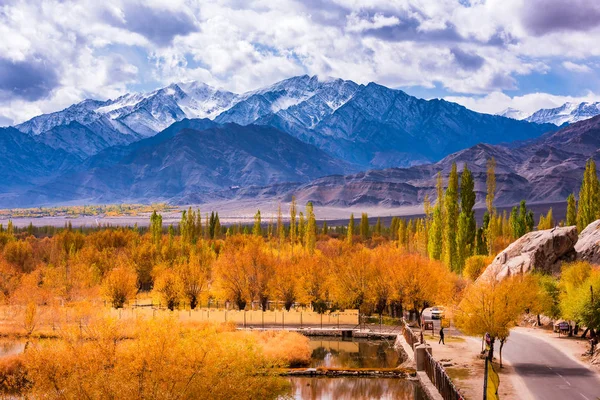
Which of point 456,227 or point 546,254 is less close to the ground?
point 456,227

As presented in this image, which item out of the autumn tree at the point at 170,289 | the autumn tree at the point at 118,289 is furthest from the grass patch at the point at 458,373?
the autumn tree at the point at 118,289

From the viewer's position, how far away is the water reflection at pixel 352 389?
5028 centimetres

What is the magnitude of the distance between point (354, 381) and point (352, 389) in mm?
2556

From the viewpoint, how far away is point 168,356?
1417 inches

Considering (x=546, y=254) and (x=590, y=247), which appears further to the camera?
(x=590, y=247)

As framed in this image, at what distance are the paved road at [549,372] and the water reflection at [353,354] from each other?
36.3 feet

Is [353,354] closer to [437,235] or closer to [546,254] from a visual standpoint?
[546,254]

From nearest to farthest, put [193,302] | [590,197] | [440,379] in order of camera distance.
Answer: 1. [440,379]
2. [193,302]
3. [590,197]

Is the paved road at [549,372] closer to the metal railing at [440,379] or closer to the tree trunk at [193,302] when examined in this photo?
the metal railing at [440,379]

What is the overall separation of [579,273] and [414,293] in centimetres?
1823

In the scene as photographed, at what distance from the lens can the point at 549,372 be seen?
4800cm

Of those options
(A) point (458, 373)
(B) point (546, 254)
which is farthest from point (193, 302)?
(A) point (458, 373)

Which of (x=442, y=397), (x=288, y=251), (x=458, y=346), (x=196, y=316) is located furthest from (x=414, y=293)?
(x=288, y=251)

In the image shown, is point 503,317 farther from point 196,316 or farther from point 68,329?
point 196,316
